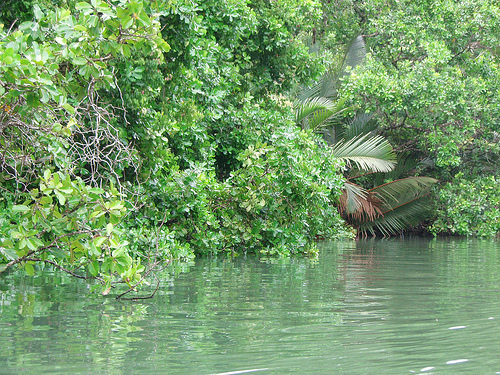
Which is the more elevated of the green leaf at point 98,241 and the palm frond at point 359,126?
the palm frond at point 359,126

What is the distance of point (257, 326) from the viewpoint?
385 cm

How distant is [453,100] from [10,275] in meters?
13.2

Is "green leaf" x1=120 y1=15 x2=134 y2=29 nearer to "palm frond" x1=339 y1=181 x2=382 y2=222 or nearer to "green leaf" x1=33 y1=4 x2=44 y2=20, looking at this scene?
"green leaf" x1=33 y1=4 x2=44 y2=20

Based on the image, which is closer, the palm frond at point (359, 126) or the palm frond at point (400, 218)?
the palm frond at point (359, 126)

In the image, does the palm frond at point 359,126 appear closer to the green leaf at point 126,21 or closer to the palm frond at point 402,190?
the palm frond at point 402,190

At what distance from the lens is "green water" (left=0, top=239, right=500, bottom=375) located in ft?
9.54

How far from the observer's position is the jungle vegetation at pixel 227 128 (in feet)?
15.6

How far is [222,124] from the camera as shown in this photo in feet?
37.6

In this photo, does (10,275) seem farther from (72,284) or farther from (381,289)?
(381,289)

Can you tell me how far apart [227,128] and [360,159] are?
17.2 ft

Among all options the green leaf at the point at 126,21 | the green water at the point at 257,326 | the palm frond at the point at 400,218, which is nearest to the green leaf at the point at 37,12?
the green leaf at the point at 126,21

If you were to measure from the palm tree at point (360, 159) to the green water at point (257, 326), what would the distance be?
925 centimetres

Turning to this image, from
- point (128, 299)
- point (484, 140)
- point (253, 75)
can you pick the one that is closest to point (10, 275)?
point (128, 299)

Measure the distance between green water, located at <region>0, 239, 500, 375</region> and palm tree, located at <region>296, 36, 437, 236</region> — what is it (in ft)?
30.4
